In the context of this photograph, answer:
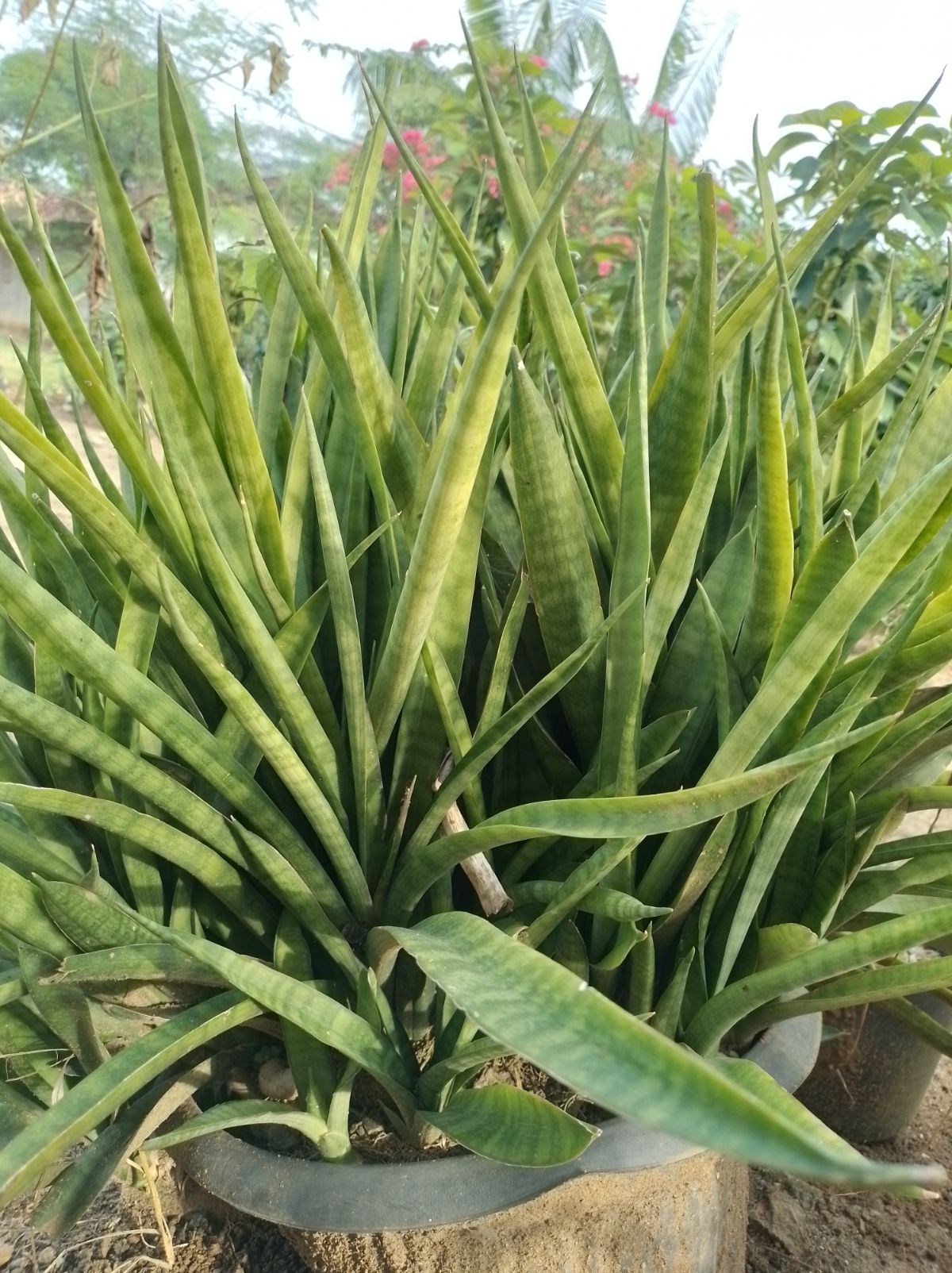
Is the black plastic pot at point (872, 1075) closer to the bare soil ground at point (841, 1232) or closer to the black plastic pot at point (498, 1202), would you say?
the bare soil ground at point (841, 1232)

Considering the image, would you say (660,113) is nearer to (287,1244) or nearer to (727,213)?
(287,1244)

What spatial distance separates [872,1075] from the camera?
0.82m

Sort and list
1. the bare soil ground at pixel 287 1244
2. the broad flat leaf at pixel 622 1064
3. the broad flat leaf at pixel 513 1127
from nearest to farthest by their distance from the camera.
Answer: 1. the broad flat leaf at pixel 622 1064
2. the broad flat leaf at pixel 513 1127
3. the bare soil ground at pixel 287 1244

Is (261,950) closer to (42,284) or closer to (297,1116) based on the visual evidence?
(297,1116)

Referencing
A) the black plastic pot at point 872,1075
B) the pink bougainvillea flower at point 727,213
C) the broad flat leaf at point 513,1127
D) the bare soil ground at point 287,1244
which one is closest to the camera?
the broad flat leaf at point 513,1127

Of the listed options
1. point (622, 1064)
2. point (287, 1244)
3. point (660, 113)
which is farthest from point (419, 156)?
point (622, 1064)

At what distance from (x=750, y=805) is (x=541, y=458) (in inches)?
7.8

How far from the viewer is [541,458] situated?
0.42 meters

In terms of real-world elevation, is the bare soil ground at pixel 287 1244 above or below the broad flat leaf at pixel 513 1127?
below

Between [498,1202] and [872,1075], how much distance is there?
0.56m

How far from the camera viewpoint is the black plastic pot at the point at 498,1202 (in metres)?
0.41

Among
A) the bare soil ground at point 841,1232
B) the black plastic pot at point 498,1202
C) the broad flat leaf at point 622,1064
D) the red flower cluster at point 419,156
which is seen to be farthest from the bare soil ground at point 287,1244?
the red flower cluster at point 419,156

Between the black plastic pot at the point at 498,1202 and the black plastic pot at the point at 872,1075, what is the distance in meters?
0.36

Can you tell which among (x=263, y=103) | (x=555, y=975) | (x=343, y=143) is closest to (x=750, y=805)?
(x=555, y=975)
